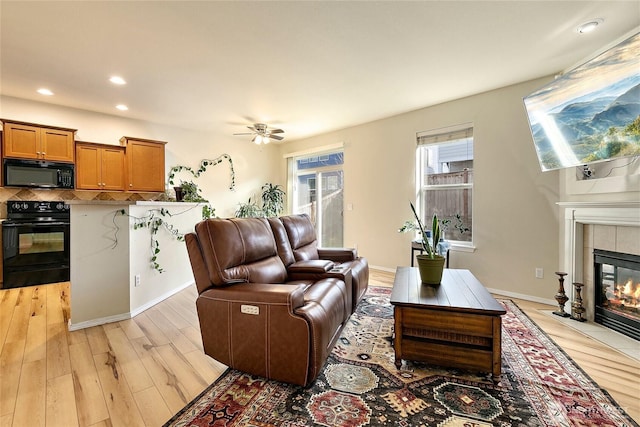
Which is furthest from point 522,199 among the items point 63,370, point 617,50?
point 63,370

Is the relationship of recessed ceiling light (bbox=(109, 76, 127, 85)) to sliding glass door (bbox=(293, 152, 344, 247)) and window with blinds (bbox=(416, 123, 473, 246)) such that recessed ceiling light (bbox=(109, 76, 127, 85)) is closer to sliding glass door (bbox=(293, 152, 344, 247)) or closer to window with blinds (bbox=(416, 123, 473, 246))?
sliding glass door (bbox=(293, 152, 344, 247))

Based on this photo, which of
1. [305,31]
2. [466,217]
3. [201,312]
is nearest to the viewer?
[201,312]

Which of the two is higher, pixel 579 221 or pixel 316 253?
pixel 579 221

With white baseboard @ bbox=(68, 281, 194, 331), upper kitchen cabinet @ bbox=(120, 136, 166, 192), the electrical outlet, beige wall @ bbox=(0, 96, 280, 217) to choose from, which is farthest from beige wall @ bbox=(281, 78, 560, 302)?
upper kitchen cabinet @ bbox=(120, 136, 166, 192)

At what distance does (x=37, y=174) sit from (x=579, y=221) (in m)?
6.72

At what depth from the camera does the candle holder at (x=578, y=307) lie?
2.66 m

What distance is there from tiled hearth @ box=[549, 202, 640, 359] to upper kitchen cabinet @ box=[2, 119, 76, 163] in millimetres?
6457

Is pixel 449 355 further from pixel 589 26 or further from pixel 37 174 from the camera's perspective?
pixel 37 174

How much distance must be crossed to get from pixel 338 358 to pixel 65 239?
4.52 metres

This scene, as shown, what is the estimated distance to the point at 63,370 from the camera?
188 cm

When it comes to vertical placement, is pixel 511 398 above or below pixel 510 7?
below

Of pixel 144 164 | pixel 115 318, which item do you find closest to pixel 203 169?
pixel 144 164

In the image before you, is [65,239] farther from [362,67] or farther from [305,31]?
[362,67]

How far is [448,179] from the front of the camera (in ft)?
13.2
